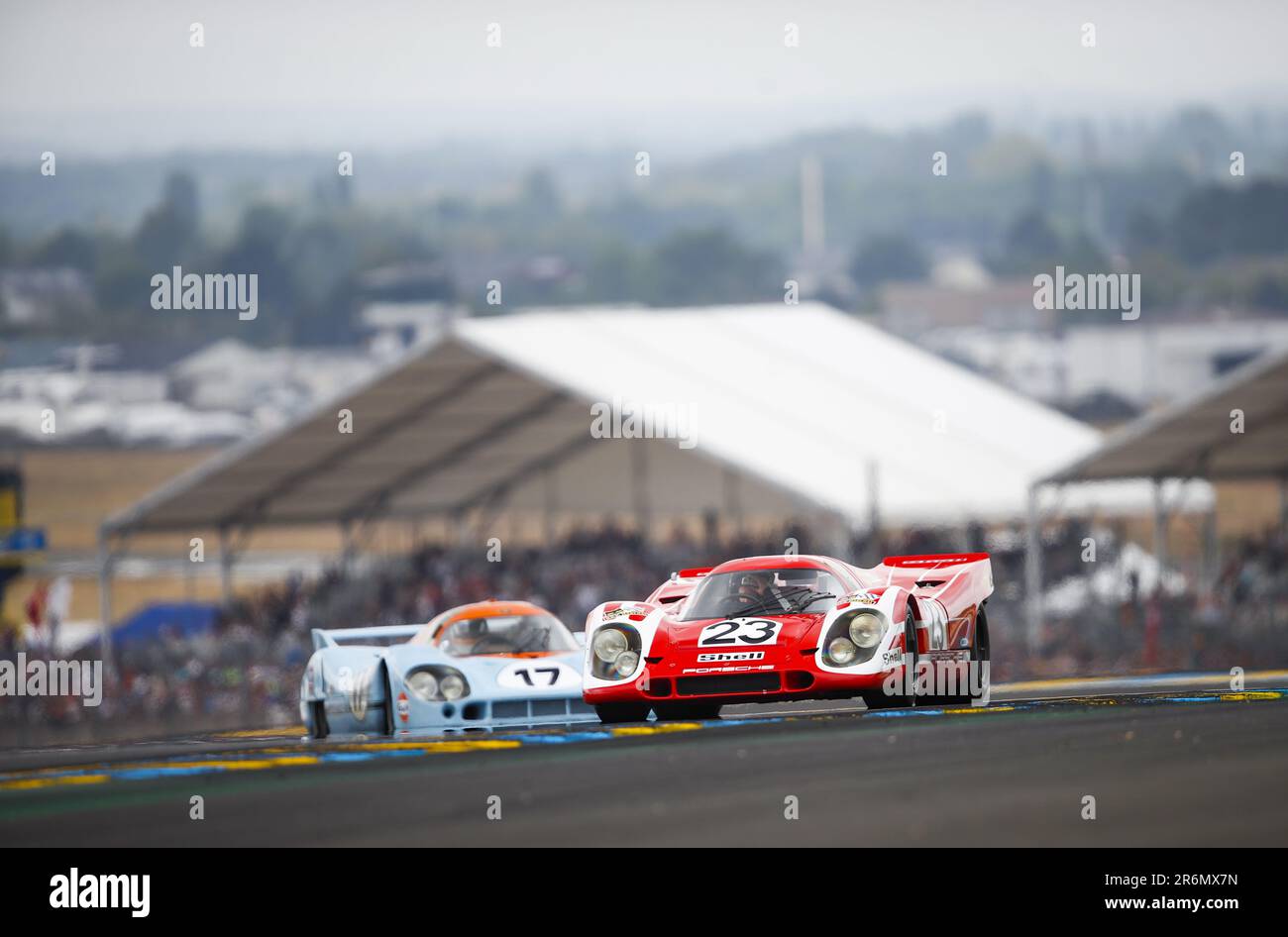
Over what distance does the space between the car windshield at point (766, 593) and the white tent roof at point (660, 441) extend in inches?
496

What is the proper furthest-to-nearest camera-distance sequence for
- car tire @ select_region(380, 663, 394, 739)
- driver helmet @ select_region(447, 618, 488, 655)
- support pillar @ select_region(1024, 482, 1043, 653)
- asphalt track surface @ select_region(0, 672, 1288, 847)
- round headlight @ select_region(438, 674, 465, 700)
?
support pillar @ select_region(1024, 482, 1043, 653) < driver helmet @ select_region(447, 618, 488, 655) < car tire @ select_region(380, 663, 394, 739) < round headlight @ select_region(438, 674, 465, 700) < asphalt track surface @ select_region(0, 672, 1288, 847)

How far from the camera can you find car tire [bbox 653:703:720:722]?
45.9ft

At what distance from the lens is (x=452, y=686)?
14750mm

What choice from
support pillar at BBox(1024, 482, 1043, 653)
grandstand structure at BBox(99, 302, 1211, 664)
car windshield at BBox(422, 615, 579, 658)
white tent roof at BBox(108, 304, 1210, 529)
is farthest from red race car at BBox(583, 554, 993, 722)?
white tent roof at BBox(108, 304, 1210, 529)

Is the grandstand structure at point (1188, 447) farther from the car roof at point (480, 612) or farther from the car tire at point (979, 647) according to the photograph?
the car roof at point (480, 612)

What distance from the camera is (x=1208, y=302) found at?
515ft

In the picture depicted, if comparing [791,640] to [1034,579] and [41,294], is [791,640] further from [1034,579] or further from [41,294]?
[41,294]

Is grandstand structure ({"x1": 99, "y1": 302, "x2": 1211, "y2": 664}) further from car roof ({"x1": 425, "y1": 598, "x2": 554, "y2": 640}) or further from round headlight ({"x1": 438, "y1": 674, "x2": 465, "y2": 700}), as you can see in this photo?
round headlight ({"x1": 438, "y1": 674, "x2": 465, "y2": 700})

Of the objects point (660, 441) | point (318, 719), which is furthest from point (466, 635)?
point (660, 441)

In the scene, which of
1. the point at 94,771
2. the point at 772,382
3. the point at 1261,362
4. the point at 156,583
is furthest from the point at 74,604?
the point at 94,771

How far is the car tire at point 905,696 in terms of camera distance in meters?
13.5

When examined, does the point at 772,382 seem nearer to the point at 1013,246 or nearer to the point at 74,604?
the point at 74,604

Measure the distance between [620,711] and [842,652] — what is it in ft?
5.86

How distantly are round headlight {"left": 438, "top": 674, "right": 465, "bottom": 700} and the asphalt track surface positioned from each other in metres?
0.88
